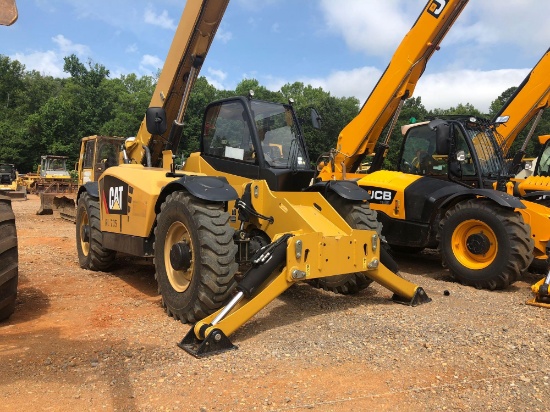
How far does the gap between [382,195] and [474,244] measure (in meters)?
1.80

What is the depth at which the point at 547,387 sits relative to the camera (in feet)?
10.4

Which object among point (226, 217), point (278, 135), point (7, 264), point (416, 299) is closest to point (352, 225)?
point (416, 299)

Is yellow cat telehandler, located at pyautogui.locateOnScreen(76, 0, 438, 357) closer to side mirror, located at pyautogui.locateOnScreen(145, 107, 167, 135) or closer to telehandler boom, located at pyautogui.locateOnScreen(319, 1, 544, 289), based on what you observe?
side mirror, located at pyautogui.locateOnScreen(145, 107, 167, 135)

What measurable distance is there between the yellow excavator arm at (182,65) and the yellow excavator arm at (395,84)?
9.97 ft

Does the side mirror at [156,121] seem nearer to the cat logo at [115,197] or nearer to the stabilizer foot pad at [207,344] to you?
the cat logo at [115,197]

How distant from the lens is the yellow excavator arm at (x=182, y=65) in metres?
6.06

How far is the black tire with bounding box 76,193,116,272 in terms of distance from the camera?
6859 mm

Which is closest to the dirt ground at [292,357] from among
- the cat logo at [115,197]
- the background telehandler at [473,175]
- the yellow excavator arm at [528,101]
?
the background telehandler at [473,175]

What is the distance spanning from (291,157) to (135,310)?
240 centimetres

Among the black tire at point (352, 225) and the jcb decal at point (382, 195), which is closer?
the black tire at point (352, 225)

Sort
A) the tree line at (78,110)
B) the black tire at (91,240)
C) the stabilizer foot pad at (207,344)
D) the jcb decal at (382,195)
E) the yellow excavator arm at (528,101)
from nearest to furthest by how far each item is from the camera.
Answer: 1. the stabilizer foot pad at (207,344)
2. the black tire at (91,240)
3. the jcb decal at (382,195)
4. the yellow excavator arm at (528,101)
5. the tree line at (78,110)

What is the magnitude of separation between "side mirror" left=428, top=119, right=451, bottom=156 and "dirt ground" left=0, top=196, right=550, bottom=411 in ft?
7.62

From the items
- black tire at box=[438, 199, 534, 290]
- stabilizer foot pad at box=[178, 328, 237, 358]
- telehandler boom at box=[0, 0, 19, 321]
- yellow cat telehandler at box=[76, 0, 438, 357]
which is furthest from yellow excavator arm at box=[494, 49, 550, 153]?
telehandler boom at box=[0, 0, 19, 321]

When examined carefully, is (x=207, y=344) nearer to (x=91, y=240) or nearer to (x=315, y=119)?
(x=315, y=119)
